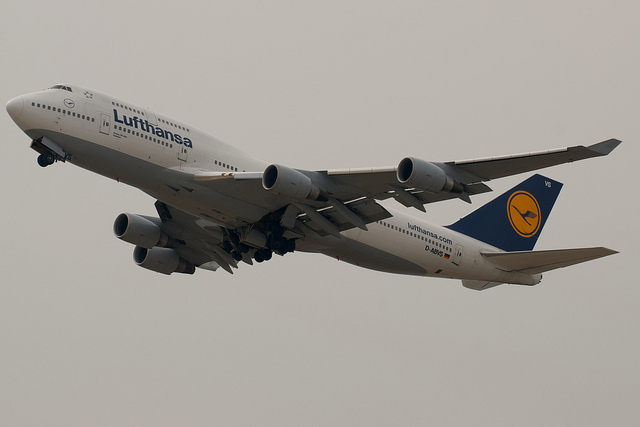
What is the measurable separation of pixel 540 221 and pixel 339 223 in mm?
14273

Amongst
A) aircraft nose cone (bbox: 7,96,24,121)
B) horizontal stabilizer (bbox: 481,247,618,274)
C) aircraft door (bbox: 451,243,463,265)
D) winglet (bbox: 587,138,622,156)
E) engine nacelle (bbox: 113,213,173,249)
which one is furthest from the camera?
aircraft door (bbox: 451,243,463,265)

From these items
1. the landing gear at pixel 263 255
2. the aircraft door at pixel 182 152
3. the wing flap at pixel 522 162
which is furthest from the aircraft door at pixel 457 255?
the aircraft door at pixel 182 152

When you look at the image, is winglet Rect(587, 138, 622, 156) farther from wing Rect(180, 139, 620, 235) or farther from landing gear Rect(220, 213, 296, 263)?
landing gear Rect(220, 213, 296, 263)

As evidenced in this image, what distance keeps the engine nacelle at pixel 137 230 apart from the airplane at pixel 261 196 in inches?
1.9

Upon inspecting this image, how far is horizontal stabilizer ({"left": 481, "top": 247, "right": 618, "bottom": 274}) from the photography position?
1396 inches

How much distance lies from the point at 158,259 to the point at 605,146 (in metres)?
21.8

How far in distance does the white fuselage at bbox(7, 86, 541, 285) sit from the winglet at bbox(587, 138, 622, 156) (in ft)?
37.7

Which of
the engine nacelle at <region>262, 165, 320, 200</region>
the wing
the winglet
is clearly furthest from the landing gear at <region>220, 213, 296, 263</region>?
the winglet

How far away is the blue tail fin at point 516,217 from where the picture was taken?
130 feet

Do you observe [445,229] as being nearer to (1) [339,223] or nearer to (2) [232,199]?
(1) [339,223]

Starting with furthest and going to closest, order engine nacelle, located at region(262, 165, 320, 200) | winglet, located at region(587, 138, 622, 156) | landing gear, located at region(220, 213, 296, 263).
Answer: landing gear, located at region(220, 213, 296, 263) → engine nacelle, located at region(262, 165, 320, 200) → winglet, located at region(587, 138, 622, 156)

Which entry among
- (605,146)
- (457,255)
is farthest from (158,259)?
(605,146)

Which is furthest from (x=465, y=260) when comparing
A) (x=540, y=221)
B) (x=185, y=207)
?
(x=185, y=207)

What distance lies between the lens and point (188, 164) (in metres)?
30.7
